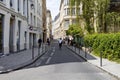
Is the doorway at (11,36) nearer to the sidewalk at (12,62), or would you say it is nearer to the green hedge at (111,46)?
the sidewalk at (12,62)

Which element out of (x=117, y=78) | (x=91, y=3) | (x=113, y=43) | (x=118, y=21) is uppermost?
(x=91, y=3)

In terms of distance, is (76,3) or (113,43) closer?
(113,43)

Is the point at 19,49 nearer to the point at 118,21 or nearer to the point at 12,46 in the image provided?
the point at 12,46

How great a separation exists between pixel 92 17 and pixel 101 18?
2.66 metres

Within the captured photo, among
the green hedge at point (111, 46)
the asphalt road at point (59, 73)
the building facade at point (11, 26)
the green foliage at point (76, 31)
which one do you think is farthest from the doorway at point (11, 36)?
the asphalt road at point (59, 73)

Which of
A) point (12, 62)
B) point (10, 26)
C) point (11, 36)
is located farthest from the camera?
point (10, 26)

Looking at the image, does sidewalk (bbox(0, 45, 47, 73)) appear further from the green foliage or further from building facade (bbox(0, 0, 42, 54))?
the green foliage

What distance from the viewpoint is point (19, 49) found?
105ft

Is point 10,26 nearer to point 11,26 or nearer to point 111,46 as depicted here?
point 11,26

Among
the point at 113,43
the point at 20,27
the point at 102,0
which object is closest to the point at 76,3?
the point at 102,0

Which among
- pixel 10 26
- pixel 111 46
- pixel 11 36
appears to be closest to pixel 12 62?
pixel 111 46

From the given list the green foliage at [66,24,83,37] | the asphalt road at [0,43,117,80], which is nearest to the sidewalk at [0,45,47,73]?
the asphalt road at [0,43,117,80]

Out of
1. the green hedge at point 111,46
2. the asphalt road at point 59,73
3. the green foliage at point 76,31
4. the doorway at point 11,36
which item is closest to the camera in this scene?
the asphalt road at point 59,73

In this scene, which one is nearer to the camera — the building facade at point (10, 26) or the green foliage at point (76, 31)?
the building facade at point (10, 26)
